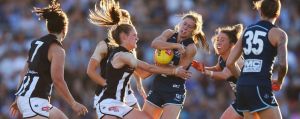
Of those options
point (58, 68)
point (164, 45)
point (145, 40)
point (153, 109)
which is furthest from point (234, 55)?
point (145, 40)

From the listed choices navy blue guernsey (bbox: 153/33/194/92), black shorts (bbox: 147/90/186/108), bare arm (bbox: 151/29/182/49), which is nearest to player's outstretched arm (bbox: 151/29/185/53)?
bare arm (bbox: 151/29/182/49)

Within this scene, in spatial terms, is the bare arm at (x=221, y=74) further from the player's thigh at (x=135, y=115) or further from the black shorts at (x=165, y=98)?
the player's thigh at (x=135, y=115)

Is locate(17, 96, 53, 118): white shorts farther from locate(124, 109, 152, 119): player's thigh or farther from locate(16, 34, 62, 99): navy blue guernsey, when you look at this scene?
locate(124, 109, 152, 119): player's thigh

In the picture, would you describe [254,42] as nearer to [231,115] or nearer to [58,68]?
[231,115]

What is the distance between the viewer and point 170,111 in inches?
493

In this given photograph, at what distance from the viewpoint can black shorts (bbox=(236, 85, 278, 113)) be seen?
1134cm

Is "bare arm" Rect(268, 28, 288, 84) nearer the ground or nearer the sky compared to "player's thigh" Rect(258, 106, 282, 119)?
nearer the sky

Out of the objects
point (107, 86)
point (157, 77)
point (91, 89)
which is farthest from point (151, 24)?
point (107, 86)

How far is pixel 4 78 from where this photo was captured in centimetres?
1973

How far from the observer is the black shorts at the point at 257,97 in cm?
1134

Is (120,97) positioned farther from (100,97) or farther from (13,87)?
(13,87)

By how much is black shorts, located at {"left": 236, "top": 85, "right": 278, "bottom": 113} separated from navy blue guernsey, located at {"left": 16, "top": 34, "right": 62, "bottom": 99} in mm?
2390

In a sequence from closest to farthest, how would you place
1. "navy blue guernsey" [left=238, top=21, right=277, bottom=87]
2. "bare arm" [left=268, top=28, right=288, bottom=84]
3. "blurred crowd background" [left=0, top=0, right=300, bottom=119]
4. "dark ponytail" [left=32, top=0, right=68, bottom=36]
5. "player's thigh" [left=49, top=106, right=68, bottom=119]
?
"bare arm" [left=268, top=28, right=288, bottom=84] < "navy blue guernsey" [left=238, top=21, right=277, bottom=87] < "player's thigh" [left=49, top=106, right=68, bottom=119] < "dark ponytail" [left=32, top=0, right=68, bottom=36] < "blurred crowd background" [left=0, top=0, right=300, bottom=119]

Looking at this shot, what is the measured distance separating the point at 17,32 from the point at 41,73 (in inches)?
358
